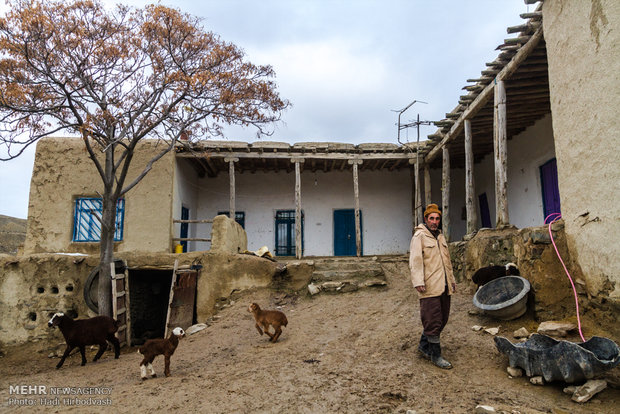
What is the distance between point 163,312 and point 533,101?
10381 mm

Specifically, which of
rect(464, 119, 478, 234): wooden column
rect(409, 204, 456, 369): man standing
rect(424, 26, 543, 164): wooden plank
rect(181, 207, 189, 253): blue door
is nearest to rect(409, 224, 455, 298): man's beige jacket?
rect(409, 204, 456, 369): man standing

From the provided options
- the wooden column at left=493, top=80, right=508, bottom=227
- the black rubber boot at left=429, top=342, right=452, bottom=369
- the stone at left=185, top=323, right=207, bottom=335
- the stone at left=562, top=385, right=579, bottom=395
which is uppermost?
the wooden column at left=493, top=80, right=508, bottom=227

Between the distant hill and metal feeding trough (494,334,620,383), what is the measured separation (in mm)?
20209

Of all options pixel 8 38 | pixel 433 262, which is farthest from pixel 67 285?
pixel 433 262

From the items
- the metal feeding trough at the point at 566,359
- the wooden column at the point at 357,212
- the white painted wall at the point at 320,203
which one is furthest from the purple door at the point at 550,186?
the metal feeding trough at the point at 566,359

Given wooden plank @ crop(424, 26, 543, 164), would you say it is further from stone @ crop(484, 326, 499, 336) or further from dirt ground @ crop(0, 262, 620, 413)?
stone @ crop(484, 326, 499, 336)

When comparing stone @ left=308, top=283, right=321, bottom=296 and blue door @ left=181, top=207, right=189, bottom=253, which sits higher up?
blue door @ left=181, top=207, right=189, bottom=253

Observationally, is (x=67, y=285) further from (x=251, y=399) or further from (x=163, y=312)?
(x=251, y=399)

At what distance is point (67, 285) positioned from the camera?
865 cm

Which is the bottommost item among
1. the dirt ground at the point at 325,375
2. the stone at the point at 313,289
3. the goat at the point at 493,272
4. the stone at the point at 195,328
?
the stone at the point at 195,328

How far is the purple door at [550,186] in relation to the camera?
9.16m

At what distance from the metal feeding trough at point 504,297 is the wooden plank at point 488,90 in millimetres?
3886

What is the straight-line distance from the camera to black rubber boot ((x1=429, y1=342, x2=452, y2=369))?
421cm

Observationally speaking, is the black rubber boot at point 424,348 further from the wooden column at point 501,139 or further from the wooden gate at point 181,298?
the wooden gate at point 181,298
